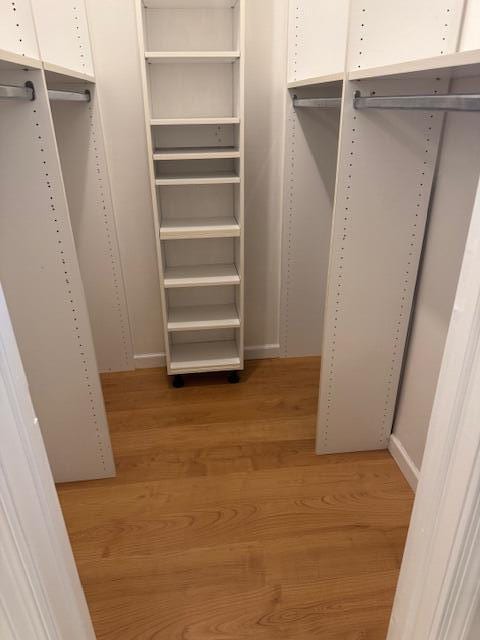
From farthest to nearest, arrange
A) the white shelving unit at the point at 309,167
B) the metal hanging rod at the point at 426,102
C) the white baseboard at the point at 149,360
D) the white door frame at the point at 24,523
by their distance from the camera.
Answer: the white baseboard at the point at 149,360 < the white shelving unit at the point at 309,167 < the metal hanging rod at the point at 426,102 < the white door frame at the point at 24,523

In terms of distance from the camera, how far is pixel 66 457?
6.14 feet

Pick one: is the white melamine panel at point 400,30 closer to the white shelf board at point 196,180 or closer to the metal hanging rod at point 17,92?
A: the white shelf board at point 196,180

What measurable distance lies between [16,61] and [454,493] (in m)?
1.26

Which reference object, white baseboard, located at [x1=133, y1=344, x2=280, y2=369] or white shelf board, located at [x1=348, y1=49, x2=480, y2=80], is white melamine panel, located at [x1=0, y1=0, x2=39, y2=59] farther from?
white baseboard, located at [x1=133, y1=344, x2=280, y2=369]

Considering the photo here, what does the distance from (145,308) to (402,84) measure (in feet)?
5.41

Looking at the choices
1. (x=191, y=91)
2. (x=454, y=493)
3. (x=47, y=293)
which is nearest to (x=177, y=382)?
(x=47, y=293)

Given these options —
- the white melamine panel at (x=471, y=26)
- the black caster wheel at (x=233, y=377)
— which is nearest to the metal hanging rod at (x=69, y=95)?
the white melamine panel at (x=471, y=26)

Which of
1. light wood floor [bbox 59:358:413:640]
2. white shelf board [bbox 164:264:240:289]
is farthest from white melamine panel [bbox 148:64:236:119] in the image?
light wood floor [bbox 59:358:413:640]

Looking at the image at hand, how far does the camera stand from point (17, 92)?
1.22 meters

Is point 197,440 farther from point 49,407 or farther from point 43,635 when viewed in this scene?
point 43,635

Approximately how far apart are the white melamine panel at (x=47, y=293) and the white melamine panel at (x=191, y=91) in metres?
0.86

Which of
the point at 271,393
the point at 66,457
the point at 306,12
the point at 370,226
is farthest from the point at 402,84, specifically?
the point at 66,457

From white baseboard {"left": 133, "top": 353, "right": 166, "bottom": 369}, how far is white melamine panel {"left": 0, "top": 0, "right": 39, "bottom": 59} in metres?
1.68

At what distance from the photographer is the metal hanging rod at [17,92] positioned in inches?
45.1
